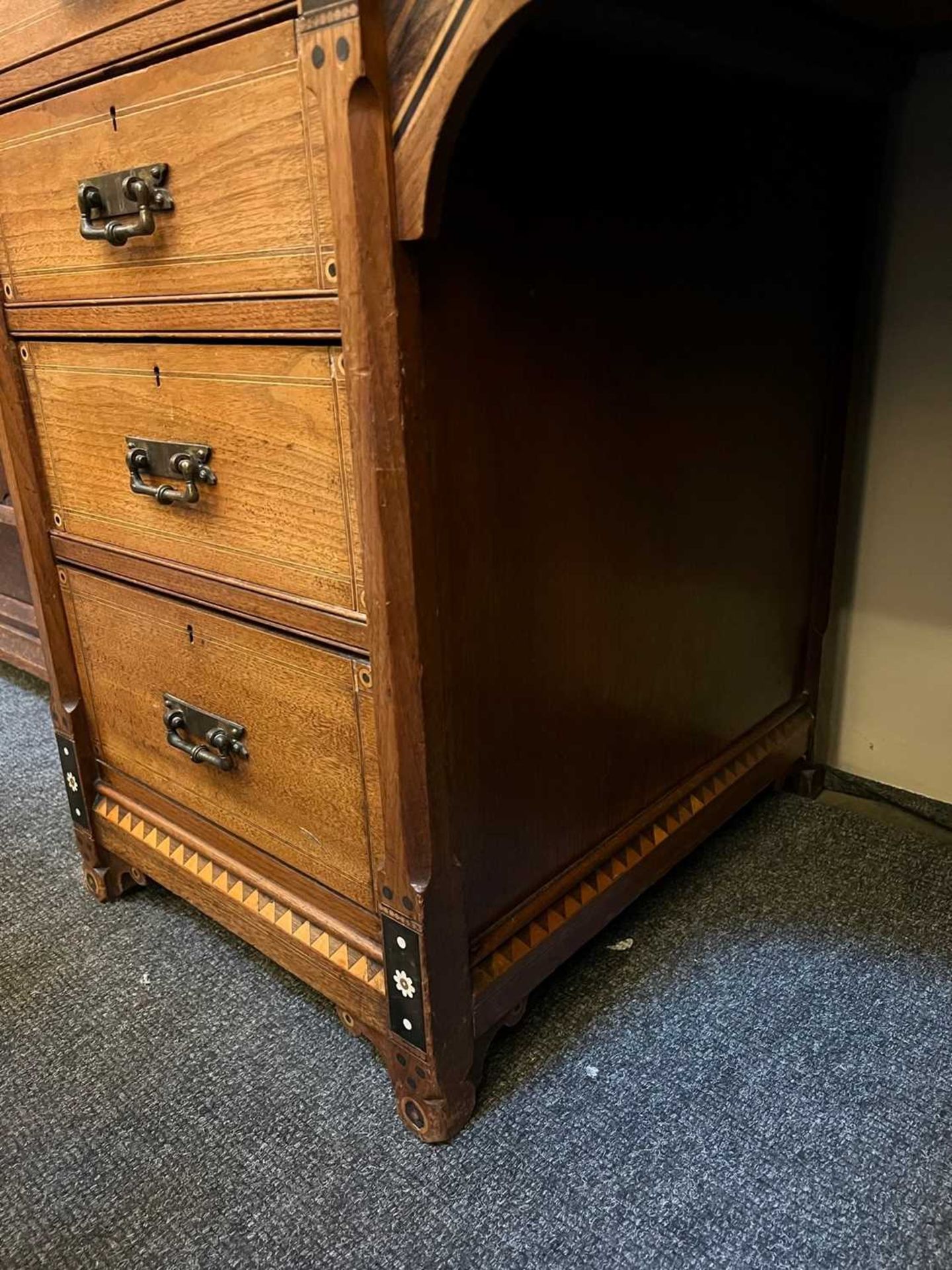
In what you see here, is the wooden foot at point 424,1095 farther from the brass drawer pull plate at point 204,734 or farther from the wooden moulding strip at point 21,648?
the wooden moulding strip at point 21,648

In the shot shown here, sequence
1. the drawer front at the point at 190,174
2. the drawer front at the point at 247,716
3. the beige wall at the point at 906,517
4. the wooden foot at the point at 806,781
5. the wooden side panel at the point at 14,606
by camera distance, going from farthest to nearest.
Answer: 1. the wooden side panel at the point at 14,606
2. the wooden foot at the point at 806,781
3. the beige wall at the point at 906,517
4. the drawer front at the point at 247,716
5. the drawer front at the point at 190,174

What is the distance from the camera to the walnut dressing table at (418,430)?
63cm

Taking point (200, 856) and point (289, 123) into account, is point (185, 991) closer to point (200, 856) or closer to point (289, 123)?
point (200, 856)

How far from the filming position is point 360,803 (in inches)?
30.1

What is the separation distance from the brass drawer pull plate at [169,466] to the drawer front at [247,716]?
4.2 inches

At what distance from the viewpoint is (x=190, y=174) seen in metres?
0.70

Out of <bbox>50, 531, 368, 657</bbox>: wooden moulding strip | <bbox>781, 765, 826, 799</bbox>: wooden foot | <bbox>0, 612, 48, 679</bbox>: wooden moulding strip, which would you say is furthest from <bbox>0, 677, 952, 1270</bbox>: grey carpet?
<bbox>0, 612, 48, 679</bbox>: wooden moulding strip

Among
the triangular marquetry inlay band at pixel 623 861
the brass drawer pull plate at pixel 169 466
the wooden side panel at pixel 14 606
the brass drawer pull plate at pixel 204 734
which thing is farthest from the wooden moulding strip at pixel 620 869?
the wooden side panel at pixel 14 606

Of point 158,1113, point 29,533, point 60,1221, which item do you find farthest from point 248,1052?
point 29,533

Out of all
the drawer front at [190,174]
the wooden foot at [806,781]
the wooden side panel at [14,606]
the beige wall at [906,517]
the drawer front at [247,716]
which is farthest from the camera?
the wooden side panel at [14,606]

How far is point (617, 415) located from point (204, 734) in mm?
466

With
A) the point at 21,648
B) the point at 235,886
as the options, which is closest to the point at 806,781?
the point at 235,886

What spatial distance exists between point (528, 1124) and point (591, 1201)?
9 cm

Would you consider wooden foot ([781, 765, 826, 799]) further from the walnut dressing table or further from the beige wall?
the walnut dressing table
